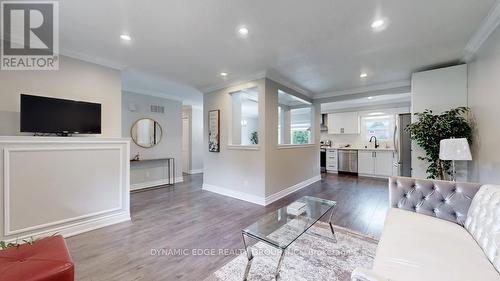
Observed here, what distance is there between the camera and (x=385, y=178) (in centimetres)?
604

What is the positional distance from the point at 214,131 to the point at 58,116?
2620mm

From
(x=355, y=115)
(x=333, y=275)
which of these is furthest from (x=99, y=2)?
(x=355, y=115)

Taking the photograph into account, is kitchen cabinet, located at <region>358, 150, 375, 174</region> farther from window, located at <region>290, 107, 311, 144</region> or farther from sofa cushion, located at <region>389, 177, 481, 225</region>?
sofa cushion, located at <region>389, 177, 481, 225</region>

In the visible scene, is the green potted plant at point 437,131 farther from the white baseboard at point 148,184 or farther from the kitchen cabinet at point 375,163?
the white baseboard at point 148,184

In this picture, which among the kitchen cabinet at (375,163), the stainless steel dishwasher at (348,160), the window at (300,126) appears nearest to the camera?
the kitchen cabinet at (375,163)

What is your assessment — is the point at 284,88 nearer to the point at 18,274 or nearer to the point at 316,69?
the point at 316,69

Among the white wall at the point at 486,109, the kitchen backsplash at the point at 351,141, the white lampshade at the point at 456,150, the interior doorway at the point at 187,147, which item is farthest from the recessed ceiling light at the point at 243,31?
the kitchen backsplash at the point at 351,141

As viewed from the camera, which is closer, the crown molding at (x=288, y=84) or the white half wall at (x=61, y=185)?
the white half wall at (x=61, y=185)

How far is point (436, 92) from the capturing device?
329cm

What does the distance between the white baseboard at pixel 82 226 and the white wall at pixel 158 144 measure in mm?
2108

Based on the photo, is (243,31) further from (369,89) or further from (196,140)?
(196,140)

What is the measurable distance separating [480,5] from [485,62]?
2.81 feet

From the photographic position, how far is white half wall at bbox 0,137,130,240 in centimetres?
213

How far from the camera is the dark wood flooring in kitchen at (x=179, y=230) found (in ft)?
6.04
